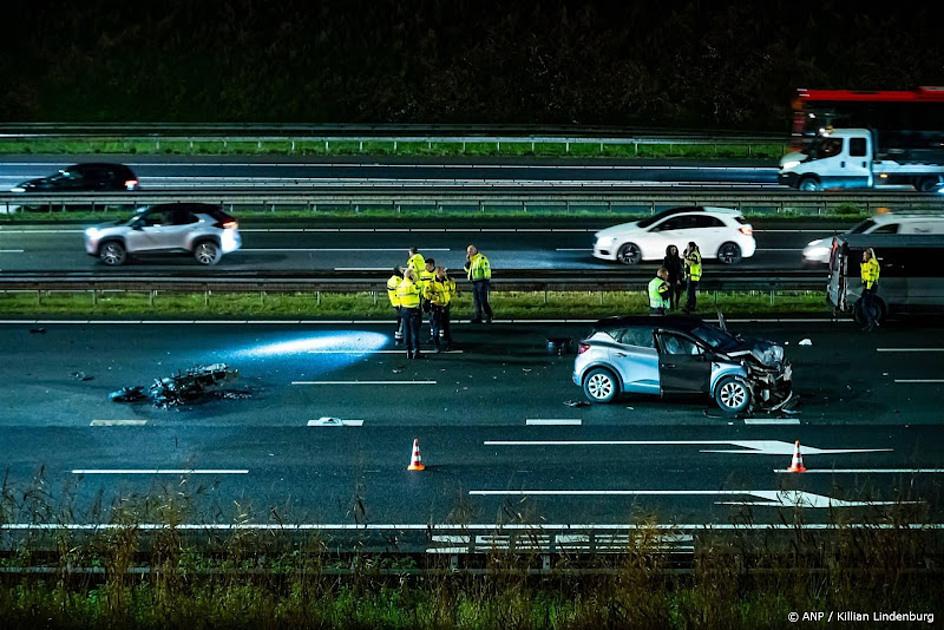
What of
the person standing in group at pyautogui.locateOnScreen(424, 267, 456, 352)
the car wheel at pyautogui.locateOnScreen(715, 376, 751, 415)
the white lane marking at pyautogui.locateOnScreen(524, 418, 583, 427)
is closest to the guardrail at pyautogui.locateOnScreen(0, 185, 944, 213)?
the person standing in group at pyautogui.locateOnScreen(424, 267, 456, 352)

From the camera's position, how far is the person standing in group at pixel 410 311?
23078 millimetres

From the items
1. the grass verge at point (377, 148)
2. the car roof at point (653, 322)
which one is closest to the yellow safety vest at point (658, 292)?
the car roof at point (653, 322)

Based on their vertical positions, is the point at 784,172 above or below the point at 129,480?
above

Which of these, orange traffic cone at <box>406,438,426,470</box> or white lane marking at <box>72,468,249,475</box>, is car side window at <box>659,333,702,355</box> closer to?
orange traffic cone at <box>406,438,426,470</box>

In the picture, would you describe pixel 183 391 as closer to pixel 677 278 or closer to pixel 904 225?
pixel 677 278

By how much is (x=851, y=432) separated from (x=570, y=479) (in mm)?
4722

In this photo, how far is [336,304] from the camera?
27578mm

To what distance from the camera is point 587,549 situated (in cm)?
1243

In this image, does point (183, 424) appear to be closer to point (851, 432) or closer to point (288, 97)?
point (851, 432)

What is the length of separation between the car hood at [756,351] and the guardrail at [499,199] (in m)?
16.2

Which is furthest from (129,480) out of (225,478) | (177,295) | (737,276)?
(737,276)

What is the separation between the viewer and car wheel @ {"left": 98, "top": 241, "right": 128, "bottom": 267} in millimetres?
31625

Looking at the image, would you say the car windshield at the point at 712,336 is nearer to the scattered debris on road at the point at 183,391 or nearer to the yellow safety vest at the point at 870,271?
the yellow safety vest at the point at 870,271

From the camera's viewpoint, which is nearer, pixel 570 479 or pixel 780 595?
pixel 780 595
